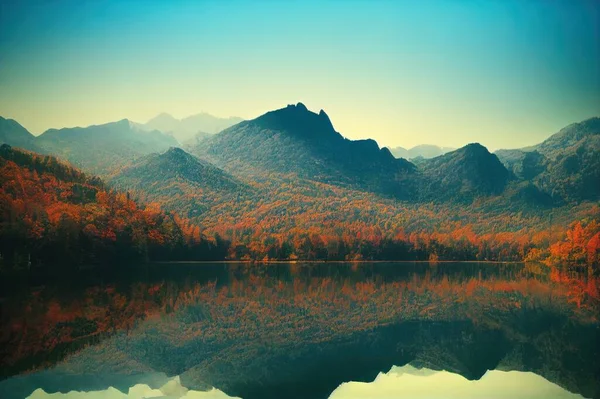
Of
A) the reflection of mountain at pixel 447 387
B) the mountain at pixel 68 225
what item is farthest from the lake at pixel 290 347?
the mountain at pixel 68 225

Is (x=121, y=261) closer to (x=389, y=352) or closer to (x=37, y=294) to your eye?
(x=37, y=294)

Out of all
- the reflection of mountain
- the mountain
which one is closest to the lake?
the reflection of mountain

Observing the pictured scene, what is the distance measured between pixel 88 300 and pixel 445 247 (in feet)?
429

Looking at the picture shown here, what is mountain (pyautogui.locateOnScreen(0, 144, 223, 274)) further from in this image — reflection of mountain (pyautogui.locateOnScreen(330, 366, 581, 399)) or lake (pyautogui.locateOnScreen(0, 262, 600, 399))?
reflection of mountain (pyautogui.locateOnScreen(330, 366, 581, 399))

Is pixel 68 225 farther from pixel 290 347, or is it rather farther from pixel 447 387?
pixel 447 387

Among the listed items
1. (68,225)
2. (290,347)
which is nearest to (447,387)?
(290,347)

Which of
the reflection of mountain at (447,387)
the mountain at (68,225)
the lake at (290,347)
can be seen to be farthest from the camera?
the mountain at (68,225)

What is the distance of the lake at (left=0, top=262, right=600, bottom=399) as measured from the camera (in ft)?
76.0

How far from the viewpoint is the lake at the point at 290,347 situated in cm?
2317

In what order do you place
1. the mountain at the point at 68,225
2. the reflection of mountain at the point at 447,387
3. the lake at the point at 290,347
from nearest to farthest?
1. the reflection of mountain at the point at 447,387
2. the lake at the point at 290,347
3. the mountain at the point at 68,225

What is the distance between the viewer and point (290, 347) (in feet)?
98.3

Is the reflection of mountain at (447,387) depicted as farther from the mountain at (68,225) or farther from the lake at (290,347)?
the mountain at (68,225)

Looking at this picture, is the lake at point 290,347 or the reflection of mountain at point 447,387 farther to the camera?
the lake at point 290,347

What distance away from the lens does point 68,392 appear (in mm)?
21219
